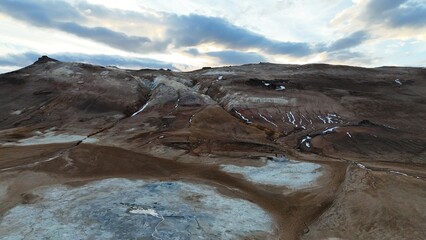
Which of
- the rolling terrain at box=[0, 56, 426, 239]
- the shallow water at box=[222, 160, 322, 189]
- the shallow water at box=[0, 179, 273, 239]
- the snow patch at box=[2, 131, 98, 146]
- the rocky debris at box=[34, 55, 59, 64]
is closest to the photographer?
the shallow water at box=[0, 179, 273, 239]

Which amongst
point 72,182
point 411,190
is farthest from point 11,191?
point 411,190

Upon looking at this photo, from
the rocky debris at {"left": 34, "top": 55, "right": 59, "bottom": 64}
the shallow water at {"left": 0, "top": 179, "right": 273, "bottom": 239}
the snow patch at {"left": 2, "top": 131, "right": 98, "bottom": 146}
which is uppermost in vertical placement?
the rocky debris at {"left": 34, "top": 55, "right": 59, "bottom": 64}

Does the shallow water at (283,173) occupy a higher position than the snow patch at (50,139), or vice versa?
the shallow water at (283,173)

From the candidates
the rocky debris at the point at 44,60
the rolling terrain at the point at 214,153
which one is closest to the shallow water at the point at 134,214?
the rolling terrain at the point at 214,153

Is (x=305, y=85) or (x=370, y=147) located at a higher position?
(x=305, y=85)

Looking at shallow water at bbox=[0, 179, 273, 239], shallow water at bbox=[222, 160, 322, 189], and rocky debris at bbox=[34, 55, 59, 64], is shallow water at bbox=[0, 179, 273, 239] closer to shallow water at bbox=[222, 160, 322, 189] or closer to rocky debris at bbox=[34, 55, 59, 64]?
shallow water at bbox=[222, 160, 322, 189]

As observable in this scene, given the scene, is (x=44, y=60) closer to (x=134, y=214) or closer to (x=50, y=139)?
(x=50, y=139)

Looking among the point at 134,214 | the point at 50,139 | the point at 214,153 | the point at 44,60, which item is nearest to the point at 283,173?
the point at 214,153

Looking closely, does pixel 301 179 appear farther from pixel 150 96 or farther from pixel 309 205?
pixel 150 96

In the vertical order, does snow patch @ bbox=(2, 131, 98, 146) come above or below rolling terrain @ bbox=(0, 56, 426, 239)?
below

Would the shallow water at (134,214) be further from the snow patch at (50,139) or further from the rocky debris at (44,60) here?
the rocky debris at (44,60)

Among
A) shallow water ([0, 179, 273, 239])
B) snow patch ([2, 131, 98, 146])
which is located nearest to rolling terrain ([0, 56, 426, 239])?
shallow water ([0, 179, 273, 239])
